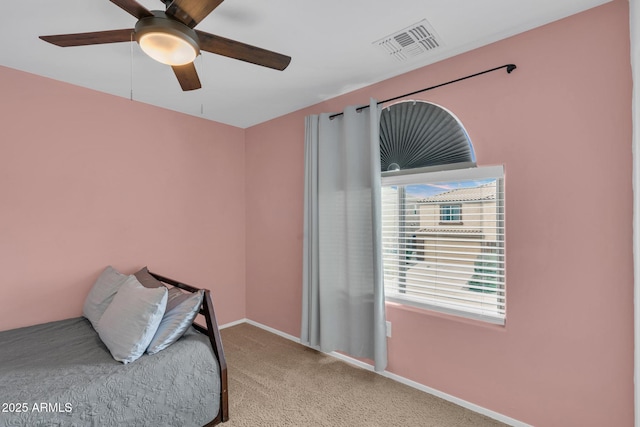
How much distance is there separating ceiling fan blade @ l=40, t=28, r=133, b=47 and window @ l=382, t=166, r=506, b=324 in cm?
190

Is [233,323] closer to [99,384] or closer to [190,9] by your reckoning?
[99,384]

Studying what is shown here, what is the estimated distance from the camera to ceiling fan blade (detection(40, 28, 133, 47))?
1392 mm

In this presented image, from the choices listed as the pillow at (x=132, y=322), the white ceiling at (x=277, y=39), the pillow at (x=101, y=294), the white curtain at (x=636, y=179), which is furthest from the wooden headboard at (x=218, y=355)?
the white curtain at (x=636, y=179)

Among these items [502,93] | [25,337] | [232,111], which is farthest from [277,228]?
[502,93]

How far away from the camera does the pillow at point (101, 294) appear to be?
2.34 metres

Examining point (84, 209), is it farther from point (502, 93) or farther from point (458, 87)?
point (502, 93)

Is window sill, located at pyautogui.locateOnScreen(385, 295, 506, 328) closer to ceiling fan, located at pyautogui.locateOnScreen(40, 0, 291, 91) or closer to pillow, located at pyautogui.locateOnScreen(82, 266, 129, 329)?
ceiling fan, located at pyautogui.locateOnScreen(40, 0, 291, 91)

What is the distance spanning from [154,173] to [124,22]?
5.08 ft

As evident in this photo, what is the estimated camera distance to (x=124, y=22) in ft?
5.72

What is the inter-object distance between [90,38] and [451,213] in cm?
233

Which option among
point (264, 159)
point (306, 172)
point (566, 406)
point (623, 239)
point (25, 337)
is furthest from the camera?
point (264, 159)

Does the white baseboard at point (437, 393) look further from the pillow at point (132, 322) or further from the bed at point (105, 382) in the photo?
the pillow at point (132, 322)

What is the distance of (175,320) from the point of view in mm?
1922

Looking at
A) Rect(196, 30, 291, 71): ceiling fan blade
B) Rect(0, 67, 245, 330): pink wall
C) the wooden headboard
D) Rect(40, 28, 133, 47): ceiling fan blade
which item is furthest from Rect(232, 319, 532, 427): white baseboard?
Rect(40, 28, 133, 47): ceiling fan blade
